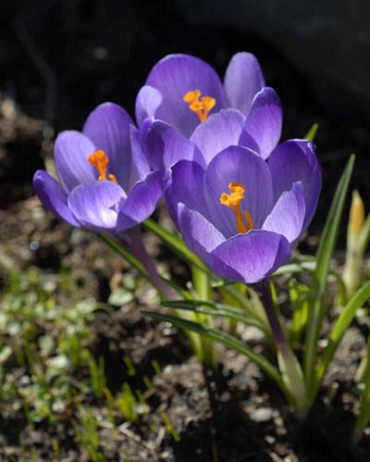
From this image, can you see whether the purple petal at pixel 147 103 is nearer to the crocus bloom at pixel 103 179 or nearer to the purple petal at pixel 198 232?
the crocus bloom at pixel 103 179

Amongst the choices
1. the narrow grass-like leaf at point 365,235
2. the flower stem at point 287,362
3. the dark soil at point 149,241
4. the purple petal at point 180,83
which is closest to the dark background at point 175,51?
the dark soil at point 149,241

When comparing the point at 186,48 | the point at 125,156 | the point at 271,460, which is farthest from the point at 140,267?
the point at 186,48

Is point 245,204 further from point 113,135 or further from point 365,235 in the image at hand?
point 365,235

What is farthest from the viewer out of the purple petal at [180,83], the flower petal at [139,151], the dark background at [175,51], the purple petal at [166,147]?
the dark background at [175,51]

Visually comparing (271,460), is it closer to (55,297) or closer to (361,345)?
(361,345)

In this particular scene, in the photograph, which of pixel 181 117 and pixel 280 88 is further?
pixel 280 88

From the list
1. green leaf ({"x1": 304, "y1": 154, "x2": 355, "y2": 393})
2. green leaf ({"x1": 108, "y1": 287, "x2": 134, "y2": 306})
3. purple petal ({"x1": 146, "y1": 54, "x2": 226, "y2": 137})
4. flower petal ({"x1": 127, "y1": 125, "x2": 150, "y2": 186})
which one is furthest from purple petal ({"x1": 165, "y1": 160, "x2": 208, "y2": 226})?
green leaf ({"x1": 108, "y1": 287, "x2": 134, "y2": 306})

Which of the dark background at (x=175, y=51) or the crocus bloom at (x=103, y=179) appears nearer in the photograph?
the crocus bloom at (x=103, y=179)
